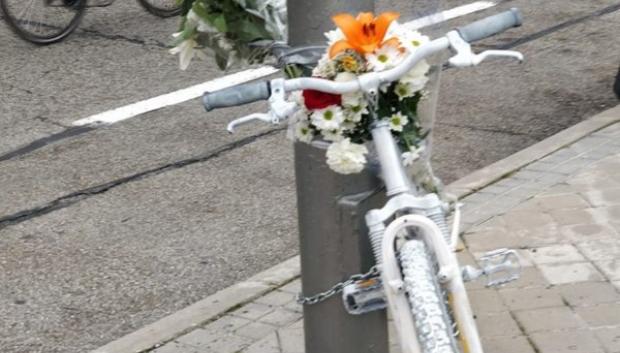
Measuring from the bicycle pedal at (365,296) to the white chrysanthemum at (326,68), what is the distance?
1.80ft

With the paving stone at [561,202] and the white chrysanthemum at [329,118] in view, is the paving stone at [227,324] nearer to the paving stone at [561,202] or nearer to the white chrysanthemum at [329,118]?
the paving stone at [561,202]

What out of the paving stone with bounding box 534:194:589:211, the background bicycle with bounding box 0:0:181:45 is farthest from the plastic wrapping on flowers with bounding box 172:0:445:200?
the background bicycle with bounding box 0:0:181:45

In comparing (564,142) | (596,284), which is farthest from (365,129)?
(564,142)

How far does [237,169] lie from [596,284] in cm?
259

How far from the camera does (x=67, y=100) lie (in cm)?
820

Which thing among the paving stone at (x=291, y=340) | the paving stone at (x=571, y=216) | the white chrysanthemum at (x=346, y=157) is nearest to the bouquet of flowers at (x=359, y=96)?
the white chrysanthemum at (x=346, y=157)

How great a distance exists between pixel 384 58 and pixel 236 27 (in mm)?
571

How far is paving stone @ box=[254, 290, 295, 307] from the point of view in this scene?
4836mm

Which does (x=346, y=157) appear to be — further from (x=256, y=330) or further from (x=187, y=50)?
(x=256, y=330)

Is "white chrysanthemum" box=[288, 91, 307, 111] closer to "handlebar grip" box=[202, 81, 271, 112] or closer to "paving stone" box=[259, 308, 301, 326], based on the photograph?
"handlebar grip" box=[202, 81, 271, 112]

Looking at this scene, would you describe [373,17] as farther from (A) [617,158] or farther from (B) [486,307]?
(A) [617,158]

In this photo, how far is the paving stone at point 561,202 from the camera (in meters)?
5.57

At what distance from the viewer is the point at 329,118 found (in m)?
2.94

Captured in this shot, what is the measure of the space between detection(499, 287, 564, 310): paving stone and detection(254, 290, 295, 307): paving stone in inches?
33.3
